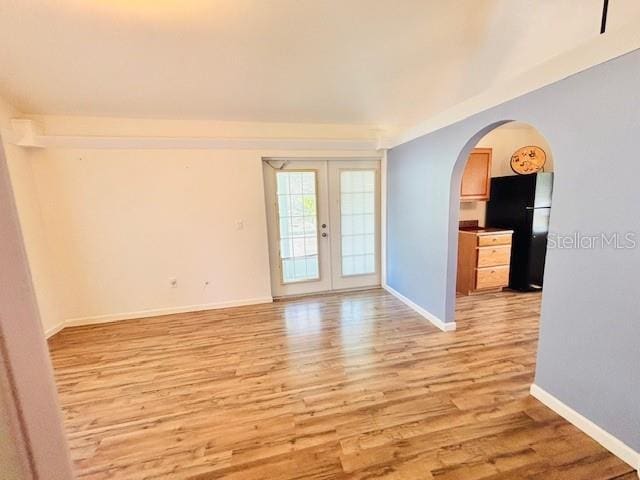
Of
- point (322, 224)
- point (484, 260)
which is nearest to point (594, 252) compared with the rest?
point (484, 260)

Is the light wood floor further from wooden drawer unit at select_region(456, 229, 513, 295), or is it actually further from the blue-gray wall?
wooden drawer unit at select_region(456, 229, 513, 295)

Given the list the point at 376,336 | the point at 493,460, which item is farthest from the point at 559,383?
the point at 376,336

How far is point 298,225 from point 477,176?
2.72m

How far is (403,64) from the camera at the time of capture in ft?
9.24

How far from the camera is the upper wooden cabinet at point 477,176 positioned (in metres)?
4.02

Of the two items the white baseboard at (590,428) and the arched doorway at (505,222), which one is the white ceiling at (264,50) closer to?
the arched doorway at (505,222)

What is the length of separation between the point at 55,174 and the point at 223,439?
135 inches

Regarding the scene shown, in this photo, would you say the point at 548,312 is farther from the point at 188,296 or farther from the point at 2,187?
the point at 188,296

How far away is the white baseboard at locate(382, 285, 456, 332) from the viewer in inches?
116

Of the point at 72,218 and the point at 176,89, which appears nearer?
the point at 176,89

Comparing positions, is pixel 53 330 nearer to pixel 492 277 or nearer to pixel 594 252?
pixel 594 252

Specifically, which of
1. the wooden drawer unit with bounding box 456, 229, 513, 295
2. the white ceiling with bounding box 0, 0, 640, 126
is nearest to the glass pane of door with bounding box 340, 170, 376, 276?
the white ceiling with bounding box 0, 0, 640, 126

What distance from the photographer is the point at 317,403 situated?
1991mm

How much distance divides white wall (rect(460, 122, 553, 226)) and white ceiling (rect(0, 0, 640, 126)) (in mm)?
1532
